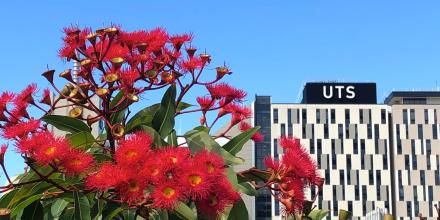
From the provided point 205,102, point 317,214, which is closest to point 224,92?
point 205,102

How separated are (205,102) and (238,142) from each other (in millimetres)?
341

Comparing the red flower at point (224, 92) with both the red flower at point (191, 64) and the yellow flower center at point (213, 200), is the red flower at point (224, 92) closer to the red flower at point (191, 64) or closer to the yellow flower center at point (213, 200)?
the red flower at point (191, 64)

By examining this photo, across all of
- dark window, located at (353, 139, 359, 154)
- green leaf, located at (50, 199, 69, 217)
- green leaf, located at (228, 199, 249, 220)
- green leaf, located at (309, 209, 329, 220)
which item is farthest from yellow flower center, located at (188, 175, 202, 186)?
dark window, located at (353, 139, 359, 154)

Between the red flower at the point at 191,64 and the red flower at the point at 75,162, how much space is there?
27.3 inches

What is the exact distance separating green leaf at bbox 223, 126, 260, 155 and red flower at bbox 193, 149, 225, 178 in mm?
386

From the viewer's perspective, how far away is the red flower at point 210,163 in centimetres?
237

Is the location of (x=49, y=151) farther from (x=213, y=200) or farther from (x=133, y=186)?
(x=213, y=200)

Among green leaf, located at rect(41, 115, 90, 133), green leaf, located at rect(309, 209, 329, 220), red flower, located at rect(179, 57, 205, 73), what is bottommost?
green leaf, located at rect(309, 209, 329, 220)

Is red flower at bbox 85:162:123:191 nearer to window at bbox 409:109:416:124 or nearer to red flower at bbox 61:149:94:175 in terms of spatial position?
red flower at bbox 61:149:94:175

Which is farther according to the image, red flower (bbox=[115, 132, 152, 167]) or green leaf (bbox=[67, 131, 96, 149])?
green leaf (bbox=[67, 131, 96, 149])

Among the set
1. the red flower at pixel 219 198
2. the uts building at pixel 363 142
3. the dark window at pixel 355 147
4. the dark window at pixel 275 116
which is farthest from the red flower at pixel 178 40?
the dark window at pixel 355 147

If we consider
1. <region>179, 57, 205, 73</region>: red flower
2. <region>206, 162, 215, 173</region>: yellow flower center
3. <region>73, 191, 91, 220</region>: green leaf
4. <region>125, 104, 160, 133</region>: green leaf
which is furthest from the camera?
<region>179, 57, 205, 73</region>: red flower

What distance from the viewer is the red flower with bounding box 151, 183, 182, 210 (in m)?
2.28

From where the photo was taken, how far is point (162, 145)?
2699 mm
